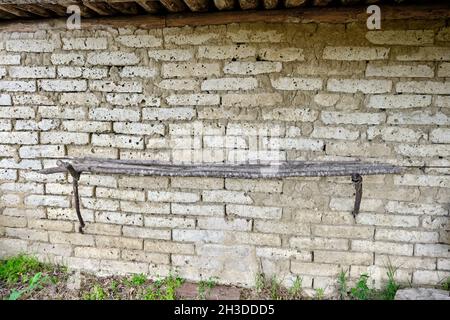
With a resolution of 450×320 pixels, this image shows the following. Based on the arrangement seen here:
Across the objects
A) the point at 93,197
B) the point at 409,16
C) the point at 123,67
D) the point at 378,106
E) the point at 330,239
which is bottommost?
the point at 330,239

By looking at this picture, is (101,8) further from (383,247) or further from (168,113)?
(383,247)

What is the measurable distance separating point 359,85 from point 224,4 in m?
1.24

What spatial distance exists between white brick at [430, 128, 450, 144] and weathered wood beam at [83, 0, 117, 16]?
9.18 feet

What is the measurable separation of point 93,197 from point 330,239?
7.21ft

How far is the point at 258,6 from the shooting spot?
8.61 feet

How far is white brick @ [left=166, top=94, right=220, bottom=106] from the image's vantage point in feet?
9.31

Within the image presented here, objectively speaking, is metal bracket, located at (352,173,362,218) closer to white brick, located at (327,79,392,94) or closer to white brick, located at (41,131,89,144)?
white brick, located at (327,79,392,94)

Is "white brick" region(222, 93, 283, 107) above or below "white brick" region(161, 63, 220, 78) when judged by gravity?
below

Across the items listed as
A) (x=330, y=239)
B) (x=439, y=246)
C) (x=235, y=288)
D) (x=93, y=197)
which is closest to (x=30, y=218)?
(x=93, y=197)

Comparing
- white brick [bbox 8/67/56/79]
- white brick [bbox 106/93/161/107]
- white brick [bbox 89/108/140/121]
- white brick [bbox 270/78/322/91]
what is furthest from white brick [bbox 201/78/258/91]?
white brick [bbox 8/67/56/79]

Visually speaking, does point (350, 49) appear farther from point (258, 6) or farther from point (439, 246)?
point (439, 246)

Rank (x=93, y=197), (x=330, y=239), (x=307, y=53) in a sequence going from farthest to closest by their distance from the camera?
1. (x=93, y=197)
2. (x=330, y=239)
3. (x=307, y=53)

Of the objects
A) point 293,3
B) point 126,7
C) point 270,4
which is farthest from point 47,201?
point 293,3
